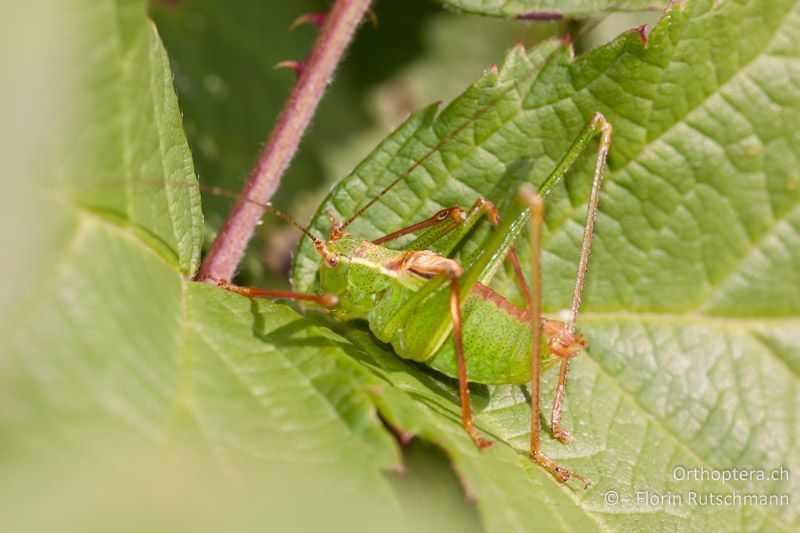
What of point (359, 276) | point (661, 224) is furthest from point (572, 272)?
point (359, 276)

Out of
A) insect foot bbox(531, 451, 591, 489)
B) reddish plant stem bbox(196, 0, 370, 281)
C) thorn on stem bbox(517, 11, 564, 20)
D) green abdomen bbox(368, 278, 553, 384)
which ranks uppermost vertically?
thorn on stem bbox(517, 11, 564, 20)

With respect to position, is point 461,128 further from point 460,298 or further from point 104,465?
point 104,465

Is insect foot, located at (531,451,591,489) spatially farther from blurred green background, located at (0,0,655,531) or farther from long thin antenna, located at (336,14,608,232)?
long thin antenna, located at (336,14,608,232)

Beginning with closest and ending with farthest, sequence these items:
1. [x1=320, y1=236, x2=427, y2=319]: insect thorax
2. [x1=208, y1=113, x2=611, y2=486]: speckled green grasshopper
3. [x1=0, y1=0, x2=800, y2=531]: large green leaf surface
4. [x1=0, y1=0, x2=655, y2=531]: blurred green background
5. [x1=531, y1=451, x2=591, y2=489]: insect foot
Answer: [x1=0, y1=0, x2=655, y2=531]: blurred green background
[x1=0, y1=0, x2=800, y2=531]: large green leaf surface
[x1=531, y1=451, x2=591, y2=489]: insect foot
[x1=208, y1=113, x2=611, y2=486]: speckled green grasshopper
[x1=320, y1=236, x2=427, y2=319]: insect thorax

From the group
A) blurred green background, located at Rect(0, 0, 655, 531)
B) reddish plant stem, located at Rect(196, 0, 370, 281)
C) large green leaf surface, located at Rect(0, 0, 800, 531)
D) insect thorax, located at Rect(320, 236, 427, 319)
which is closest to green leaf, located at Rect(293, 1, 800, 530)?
large green leaf surface, located at Rect(0, 0, 800, 531)

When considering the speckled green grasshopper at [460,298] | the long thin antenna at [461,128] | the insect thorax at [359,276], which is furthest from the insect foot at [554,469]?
the long thin antenna at [461,128]

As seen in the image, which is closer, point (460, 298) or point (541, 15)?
point (460, 298)
